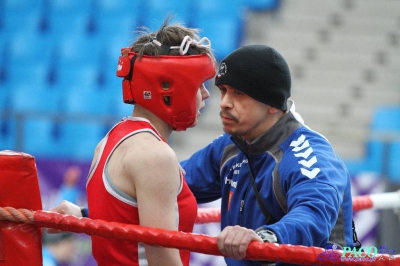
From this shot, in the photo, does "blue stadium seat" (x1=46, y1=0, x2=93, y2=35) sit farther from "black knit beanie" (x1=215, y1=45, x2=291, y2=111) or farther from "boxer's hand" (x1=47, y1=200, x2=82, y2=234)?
"black knit beanie" (x1=215, y1=45, x2=291, y2=111)

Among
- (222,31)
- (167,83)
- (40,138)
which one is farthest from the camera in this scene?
(222,31)

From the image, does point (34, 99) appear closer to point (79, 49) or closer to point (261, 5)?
point (79, 49)

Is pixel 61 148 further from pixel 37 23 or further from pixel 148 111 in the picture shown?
pixel 148 111

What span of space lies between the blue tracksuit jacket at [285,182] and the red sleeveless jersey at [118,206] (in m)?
0.36

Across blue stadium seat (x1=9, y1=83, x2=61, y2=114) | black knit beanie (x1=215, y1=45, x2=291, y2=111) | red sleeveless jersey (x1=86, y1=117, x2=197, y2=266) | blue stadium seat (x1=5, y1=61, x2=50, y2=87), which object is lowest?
blue stadium seat (x1=9, y1=83, x2=61, y2=114)

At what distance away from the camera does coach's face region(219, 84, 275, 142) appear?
2834mm

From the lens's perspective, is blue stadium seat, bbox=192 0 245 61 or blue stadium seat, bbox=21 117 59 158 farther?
blue stadium seat, bbox=192 0 245 61

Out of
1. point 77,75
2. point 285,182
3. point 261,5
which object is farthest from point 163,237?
point 261,5

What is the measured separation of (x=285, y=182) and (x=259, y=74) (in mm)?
450

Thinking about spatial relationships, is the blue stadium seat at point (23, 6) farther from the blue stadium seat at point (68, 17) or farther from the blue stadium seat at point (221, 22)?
the blue stadium seat at point (221, 22)

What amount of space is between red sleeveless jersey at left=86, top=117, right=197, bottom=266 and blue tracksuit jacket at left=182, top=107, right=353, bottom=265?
36 cm

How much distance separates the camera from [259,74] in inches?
109

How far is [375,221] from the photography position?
5758 millimetres

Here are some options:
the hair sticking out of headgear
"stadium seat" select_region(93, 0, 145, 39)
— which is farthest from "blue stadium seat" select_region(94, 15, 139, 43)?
the hair sticking out of headgear
